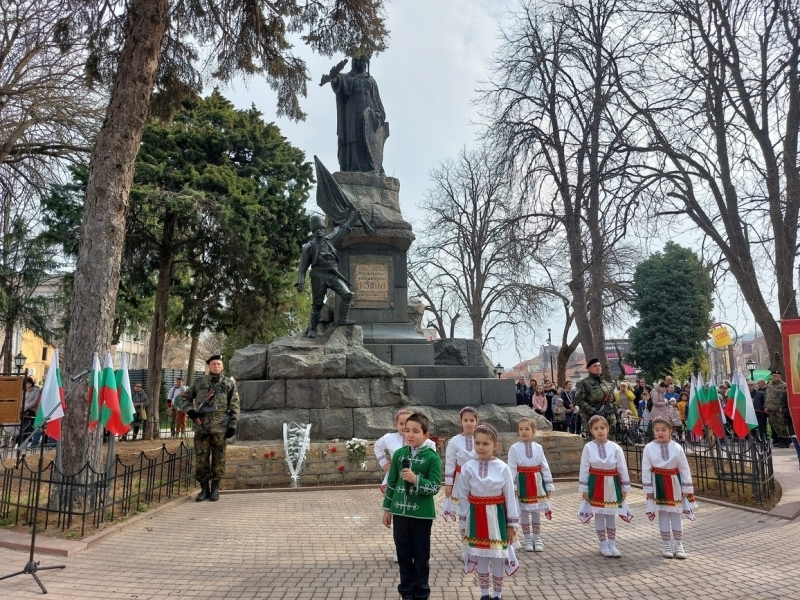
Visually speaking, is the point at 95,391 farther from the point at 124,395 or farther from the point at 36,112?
the point at 36,112

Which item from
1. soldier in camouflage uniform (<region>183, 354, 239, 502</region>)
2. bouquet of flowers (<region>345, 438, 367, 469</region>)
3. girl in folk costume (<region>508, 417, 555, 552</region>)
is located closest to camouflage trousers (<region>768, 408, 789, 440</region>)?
bouquet of flowers (<region>345, 438, 367, 469</region>)

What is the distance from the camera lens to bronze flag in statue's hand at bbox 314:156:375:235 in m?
12.2

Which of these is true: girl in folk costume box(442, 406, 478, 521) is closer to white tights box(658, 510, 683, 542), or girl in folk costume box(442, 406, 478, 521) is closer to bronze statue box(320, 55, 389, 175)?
white tights box(658, 510, 683, 542)

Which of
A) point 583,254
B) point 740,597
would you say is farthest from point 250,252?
point 740,597

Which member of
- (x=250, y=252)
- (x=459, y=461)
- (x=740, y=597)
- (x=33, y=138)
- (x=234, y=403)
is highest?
(x=33, y=138)

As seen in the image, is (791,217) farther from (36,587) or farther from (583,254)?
(36,587)

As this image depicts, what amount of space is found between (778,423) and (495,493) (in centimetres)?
1352

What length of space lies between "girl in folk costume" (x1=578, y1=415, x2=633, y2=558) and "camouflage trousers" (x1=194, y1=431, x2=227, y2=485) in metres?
4.78

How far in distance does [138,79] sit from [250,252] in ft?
36.7

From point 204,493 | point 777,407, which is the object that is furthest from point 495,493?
point 777,407

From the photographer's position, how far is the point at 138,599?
4.33m

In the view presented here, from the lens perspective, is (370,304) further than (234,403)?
Yes

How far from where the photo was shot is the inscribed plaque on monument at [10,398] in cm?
1431

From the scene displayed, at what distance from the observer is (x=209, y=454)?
A: 27.1ft
